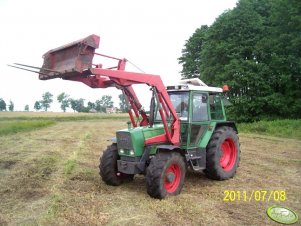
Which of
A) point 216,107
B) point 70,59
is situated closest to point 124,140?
point 70,59

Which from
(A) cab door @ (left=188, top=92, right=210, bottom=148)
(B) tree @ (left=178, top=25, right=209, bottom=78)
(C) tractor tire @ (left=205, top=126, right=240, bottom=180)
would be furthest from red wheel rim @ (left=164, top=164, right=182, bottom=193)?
(B) tree @ (left=178, top=25, right=209, bottom=78)

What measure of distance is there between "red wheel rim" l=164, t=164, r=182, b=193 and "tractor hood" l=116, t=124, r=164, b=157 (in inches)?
28.5

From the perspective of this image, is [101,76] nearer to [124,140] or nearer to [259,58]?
[124,140]

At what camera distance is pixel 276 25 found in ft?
85.8

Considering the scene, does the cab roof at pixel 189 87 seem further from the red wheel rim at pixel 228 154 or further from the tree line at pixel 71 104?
the tree line at pixel 71 104

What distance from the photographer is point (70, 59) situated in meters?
6.25

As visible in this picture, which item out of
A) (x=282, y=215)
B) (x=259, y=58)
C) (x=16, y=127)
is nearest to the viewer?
(x=282, y=215)

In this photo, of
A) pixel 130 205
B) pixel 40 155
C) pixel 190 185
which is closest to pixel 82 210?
pixel 130 205

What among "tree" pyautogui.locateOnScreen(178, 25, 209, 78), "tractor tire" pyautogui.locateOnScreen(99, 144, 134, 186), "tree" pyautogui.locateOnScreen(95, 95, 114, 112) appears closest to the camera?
"tractor tire" pyautogui.locateOnScreen(99, 144, 134, 186)

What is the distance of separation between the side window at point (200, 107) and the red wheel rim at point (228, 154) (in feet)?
3.54

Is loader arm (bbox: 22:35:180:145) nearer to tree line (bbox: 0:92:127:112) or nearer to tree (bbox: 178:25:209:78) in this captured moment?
tree (bbox: 178:25:209:78)

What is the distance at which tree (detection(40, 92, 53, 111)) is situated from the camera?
12312 centimetres

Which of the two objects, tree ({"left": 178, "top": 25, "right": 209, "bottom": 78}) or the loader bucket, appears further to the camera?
tree ({"left": 178, "top": 25, "right": 209, "bottom": 78})
